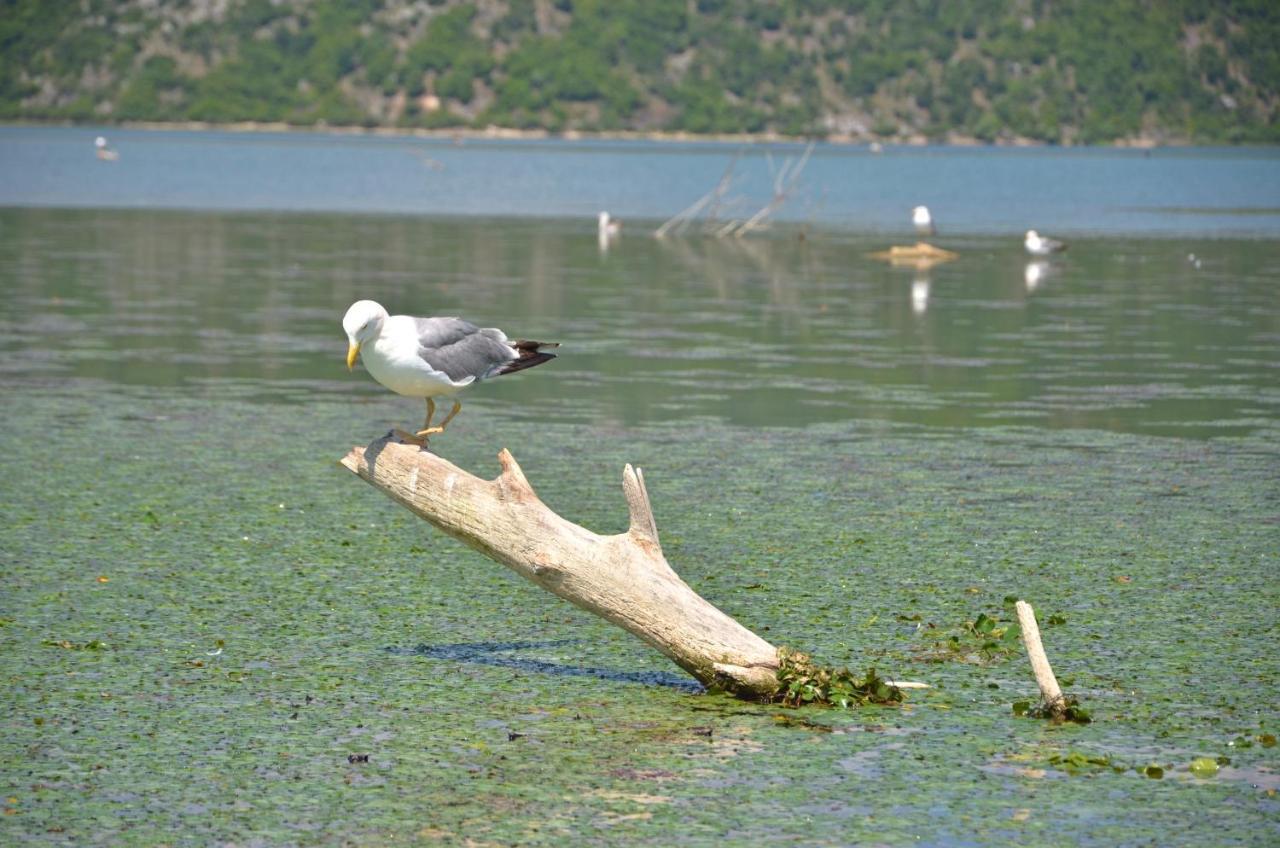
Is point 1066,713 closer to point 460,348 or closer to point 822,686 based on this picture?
point 822,686

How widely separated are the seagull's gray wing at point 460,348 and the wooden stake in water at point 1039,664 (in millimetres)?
3393

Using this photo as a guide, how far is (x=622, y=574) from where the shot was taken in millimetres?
10156

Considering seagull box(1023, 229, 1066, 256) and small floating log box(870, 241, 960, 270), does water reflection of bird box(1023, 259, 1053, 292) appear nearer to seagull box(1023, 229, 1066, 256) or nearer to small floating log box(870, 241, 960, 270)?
seagull box(1023, 229, 1066, 256)

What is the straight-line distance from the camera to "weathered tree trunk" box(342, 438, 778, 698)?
10.1 metres

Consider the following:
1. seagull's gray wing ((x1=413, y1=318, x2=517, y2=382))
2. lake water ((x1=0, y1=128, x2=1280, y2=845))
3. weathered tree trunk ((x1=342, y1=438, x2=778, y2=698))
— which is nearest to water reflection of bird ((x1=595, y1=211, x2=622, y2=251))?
lake water ((x1=0, y1=128, x2=1280, y2=845))

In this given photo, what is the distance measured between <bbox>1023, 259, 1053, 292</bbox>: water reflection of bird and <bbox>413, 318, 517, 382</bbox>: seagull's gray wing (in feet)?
88.1

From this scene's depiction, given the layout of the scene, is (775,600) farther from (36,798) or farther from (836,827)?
(36,798)

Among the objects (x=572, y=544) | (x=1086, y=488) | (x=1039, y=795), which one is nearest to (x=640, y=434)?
(x=1086, y=488)

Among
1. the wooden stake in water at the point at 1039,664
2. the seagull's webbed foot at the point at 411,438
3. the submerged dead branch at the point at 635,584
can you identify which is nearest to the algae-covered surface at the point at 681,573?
the wooden stake in water at the point at 1039,664

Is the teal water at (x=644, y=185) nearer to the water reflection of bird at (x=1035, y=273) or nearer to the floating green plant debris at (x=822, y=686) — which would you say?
the water reflection of bird at (x=1035, y=273)

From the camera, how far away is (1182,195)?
9331 centimetres

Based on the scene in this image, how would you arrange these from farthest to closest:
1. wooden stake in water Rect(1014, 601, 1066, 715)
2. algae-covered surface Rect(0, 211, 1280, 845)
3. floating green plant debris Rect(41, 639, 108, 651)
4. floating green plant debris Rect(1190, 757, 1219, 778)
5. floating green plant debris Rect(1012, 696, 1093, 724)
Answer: floating green plant debris Rect(41, 639, 108, 651) → floating green plant debris Rect(1012, 696, 1093, 724) → wooden stake in water Rect(1014, 601, 1066, 715) → floating green plant debris Rect(1190, 757, 1219, 778) → algae-covered surface Rect(0, 211, 1280, 845)

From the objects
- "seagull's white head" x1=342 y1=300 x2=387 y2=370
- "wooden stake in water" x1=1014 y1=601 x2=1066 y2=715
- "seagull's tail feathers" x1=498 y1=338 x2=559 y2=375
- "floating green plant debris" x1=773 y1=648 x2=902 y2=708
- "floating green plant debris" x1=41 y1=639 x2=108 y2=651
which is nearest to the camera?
"wooden stake in water" x1=1014 y1=601 x2=1066 y2=715

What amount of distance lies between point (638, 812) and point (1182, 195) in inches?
3522
